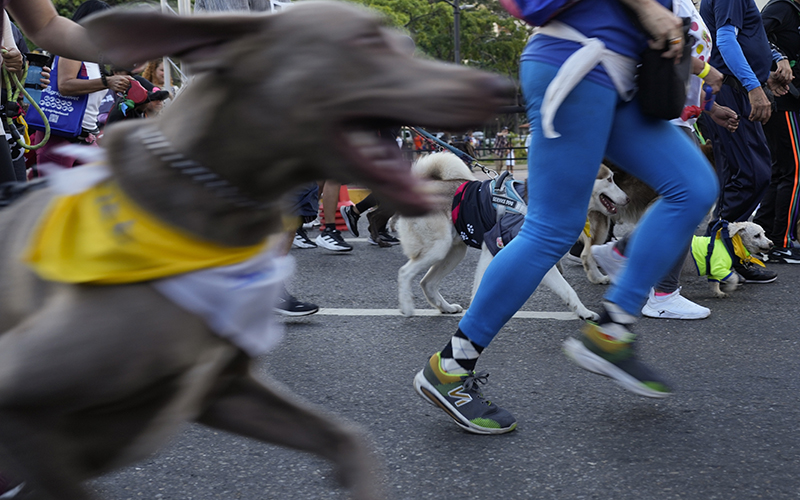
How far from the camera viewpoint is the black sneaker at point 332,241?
7.09 meters

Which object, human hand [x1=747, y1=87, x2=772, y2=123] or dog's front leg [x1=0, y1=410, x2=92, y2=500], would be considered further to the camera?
human hand [x1=747, y1=87, x2=772, y2=123]

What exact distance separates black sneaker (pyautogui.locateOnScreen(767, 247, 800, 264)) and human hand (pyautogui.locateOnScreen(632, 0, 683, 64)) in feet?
14.4

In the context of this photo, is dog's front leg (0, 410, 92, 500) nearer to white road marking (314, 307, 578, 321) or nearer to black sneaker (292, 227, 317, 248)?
white road marking (314, 307, 578, 321)

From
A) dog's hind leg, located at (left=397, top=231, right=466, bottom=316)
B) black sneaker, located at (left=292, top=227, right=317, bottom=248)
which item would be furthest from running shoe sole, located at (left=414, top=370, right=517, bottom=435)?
black sneaker, located at (left=292, top=227, right=317, bottom=248)

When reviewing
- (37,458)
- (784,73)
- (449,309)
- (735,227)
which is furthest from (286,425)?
(784,73)

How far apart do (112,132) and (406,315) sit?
11.0 ft

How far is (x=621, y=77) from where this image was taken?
250cm

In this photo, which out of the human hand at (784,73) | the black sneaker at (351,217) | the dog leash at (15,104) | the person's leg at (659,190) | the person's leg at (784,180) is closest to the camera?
the person's leg at (659,190)

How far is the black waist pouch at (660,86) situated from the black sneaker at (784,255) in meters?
4.30

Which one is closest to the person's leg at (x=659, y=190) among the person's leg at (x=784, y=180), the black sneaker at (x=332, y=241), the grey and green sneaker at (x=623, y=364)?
the grey and green sneaker at (x=623, y=364)

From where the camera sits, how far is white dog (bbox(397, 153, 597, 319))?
15.8 ft

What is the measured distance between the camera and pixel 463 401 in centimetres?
270

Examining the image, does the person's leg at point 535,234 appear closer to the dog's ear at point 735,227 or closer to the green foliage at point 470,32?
the dog's ear at point 735,227

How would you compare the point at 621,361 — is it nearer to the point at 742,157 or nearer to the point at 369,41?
the point at 369,41
